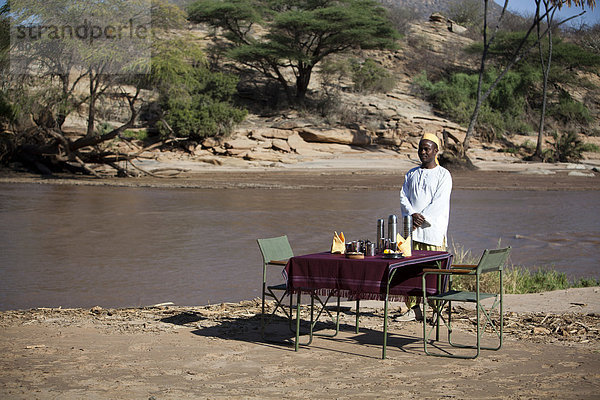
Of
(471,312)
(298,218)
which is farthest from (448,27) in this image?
(471,312)

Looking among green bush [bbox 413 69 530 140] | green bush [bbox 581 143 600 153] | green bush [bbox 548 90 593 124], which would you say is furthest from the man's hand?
green bush [bbox 548 90 593 124]

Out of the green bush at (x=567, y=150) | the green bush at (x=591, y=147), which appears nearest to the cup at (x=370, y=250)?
the green bush at (x=567, y=150)

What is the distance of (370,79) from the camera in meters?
37.4

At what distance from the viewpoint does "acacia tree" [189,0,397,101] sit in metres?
33.0

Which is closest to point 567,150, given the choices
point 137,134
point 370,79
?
point 370,79

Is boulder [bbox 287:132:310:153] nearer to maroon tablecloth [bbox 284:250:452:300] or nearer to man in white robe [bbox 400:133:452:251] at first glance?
man in white robe [bbox 400:133:452:251]

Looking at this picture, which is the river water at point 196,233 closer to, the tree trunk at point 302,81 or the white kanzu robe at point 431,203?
the white kanzu robe at point 431,203

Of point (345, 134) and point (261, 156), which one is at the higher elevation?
point (345, 134)

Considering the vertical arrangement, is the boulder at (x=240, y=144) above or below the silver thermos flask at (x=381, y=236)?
above

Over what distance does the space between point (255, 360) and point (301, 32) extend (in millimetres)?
30195

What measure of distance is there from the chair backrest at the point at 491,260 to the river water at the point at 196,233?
3.68 m

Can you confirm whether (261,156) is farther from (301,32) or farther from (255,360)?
(255,360)

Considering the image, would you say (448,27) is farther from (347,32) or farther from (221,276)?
(221,276)

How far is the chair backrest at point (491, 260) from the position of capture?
505 centimetres
